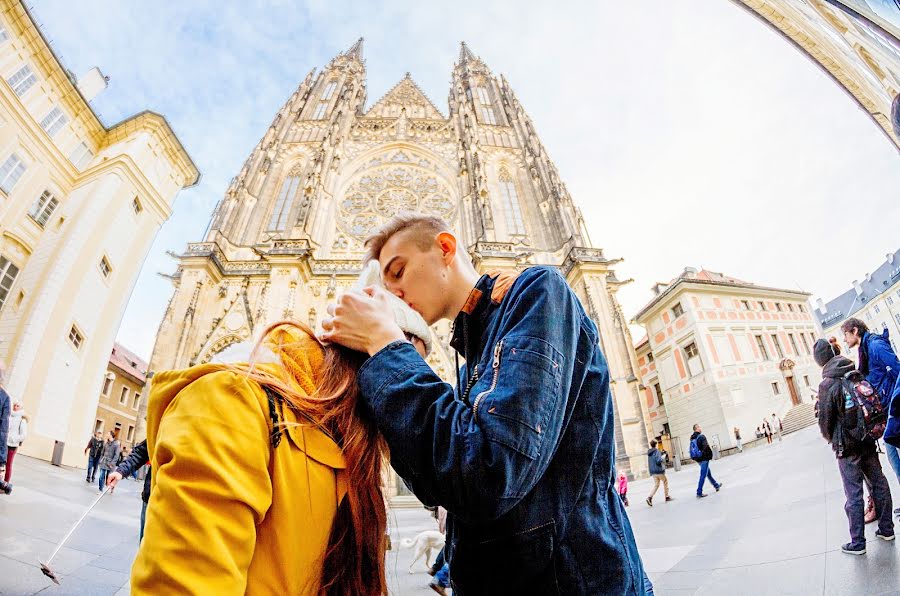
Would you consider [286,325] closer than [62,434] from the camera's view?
Yes

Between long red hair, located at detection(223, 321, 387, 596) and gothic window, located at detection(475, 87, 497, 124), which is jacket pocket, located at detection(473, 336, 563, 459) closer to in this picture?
long red hair, located at detection(223, 321, 387, 596)

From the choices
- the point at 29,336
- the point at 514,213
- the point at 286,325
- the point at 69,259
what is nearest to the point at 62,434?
the point at 29,336

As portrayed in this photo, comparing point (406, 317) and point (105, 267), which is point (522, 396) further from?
point (105, 267)

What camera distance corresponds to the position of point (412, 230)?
3.79 ft

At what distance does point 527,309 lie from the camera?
2.63 feet

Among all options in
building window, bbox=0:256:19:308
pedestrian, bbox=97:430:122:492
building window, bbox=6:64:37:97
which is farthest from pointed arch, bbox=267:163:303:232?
pedestrian, bbox=97:430:122:492

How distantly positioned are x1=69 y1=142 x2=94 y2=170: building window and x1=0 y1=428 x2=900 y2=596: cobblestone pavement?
40.7ft

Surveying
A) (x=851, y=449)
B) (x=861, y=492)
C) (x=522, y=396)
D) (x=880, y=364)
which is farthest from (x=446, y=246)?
(x=880, y=364)

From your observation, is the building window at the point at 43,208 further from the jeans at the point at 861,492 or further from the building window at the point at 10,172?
the jeans at the point at 861,492

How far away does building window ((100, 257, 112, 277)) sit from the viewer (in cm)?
1232

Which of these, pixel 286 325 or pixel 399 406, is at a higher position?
→ pixel 286 325

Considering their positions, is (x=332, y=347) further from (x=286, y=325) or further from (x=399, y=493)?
(x=399, y=493)

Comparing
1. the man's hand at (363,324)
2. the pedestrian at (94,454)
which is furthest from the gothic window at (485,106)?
the man's hand at (363,324)

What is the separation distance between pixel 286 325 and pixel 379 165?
20.0m
